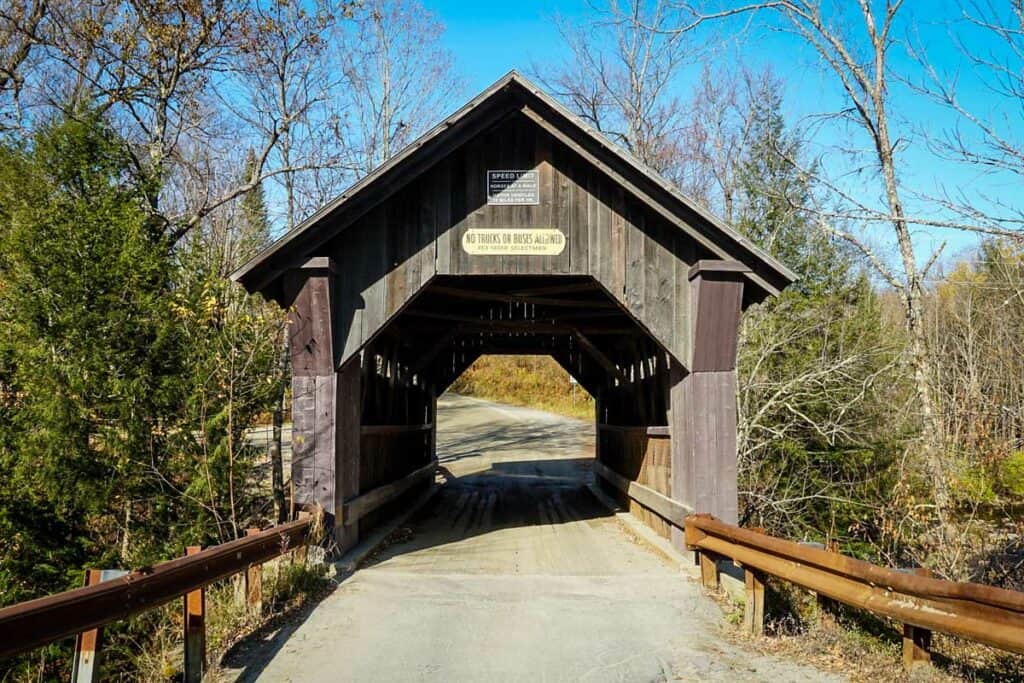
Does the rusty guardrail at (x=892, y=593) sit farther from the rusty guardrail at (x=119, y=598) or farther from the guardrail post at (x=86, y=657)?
the guardrail post at (x=86, y=657)

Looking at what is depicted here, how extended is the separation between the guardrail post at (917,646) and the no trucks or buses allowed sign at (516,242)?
4680 mm

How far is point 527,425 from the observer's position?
3441 centimetres

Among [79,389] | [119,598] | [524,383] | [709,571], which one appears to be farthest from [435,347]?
[524,383]

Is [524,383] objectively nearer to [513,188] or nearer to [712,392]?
[513,188]

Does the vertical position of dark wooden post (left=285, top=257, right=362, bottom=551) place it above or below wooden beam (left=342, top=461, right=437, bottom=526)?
above

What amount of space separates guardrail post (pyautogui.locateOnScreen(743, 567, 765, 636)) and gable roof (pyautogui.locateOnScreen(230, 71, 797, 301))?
3.20m

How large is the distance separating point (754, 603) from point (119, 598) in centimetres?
425

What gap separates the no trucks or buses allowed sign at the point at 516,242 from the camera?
8180mm

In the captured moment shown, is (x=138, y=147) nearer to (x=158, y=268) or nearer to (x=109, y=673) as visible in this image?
(x=158, y=268)

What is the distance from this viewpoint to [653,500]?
954cm

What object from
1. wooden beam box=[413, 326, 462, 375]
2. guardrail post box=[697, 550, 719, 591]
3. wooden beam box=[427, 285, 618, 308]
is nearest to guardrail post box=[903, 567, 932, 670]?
guardrail post box=[697, 550, 719, 591]

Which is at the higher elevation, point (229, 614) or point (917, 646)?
point (917, 646)

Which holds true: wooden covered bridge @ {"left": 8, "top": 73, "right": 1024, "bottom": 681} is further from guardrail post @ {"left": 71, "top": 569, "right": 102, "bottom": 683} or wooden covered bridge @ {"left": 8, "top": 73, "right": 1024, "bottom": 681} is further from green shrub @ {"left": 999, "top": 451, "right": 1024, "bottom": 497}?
green shrub @ {"left": 999, "top": 451, "right": 1024, "bottom": 497}

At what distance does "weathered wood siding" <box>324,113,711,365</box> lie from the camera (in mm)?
8055
